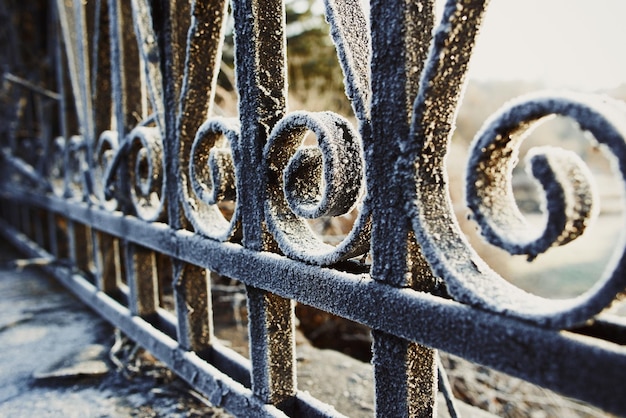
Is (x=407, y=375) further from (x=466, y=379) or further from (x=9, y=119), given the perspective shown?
(x=9, y=119)

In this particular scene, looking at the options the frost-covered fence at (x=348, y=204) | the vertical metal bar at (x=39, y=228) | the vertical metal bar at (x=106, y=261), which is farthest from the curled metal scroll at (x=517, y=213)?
the vertical metal bar at (x=39, y=228)

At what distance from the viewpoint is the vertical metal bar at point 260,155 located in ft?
3.93

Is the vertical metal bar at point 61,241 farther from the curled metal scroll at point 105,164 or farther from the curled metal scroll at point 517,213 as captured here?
the curled metal scroll at point 517,213

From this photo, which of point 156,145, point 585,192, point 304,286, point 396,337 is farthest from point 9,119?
point 585,192

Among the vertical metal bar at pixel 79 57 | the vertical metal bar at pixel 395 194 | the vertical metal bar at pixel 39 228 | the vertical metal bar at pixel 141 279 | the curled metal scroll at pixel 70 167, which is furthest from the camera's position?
the vertical metal bar at pixel 39 228

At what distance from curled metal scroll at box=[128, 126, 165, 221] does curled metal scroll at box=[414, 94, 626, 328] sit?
1155 mm

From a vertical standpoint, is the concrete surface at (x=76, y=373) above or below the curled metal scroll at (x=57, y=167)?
below

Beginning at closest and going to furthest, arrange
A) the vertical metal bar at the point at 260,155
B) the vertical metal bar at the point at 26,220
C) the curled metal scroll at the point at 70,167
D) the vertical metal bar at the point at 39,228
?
the vertical metal bar at the point at 260,155 < the curled metal scroll at the point at 70,167 < the vertical metal bar at the point at 39,228 < the vertical metal bar at the point at 26,220

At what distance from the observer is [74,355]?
2.10m

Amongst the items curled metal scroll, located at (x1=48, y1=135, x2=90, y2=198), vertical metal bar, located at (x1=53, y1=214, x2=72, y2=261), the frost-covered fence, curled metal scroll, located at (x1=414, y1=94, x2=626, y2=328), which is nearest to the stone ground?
the frost-covered fence

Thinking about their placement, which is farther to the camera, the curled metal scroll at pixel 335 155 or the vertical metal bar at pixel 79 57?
the vertical metal bar at pixel 79 57

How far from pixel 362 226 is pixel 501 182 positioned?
286mm

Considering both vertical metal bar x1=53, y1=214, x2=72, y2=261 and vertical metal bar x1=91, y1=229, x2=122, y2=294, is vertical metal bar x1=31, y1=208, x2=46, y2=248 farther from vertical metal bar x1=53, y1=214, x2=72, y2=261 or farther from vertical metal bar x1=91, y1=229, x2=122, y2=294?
vertical metal bar x1=91, y1=229, x2=122, y2=294

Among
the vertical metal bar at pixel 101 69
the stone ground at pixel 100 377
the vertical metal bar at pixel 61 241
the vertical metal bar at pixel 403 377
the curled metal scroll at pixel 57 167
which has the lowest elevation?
the stone ground at pixel 100 377
